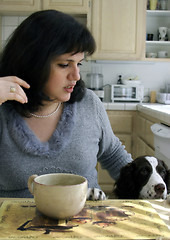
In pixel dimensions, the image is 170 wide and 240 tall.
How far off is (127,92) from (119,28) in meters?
0.69

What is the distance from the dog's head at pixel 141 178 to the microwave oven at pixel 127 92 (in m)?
2.37

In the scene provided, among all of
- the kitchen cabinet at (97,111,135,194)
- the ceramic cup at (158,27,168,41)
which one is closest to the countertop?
the kitchen cabinet at (97,111,135,194)

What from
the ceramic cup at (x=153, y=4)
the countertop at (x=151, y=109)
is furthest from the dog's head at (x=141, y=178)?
the ceramic cup at (x=153, y=4)

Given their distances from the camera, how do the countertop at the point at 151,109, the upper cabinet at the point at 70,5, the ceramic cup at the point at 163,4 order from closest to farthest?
1. the countertop at the point at 151,109
2. the upper cabinet at the point at 70,5
3. the ceramic cup at the point at 163,4

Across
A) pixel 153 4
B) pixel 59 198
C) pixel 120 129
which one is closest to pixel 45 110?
pixel 59 198

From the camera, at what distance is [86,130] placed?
3.59ft

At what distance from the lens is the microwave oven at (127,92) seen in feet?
10.9

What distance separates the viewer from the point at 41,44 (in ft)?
3.10

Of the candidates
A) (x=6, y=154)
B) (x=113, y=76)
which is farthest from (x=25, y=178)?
(x=113, y=76)

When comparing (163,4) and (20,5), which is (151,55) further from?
(20,5)

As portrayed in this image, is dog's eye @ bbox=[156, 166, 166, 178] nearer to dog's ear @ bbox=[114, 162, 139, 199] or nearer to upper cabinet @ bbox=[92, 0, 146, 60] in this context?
dog's ear @ bbox=[114, 162, 139, 199]

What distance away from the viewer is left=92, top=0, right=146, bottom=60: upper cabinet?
319cm

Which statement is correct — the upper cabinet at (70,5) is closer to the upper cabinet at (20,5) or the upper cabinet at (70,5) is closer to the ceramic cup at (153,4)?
the upper cabinet at (20,5)

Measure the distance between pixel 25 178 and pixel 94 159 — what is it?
262 mm
